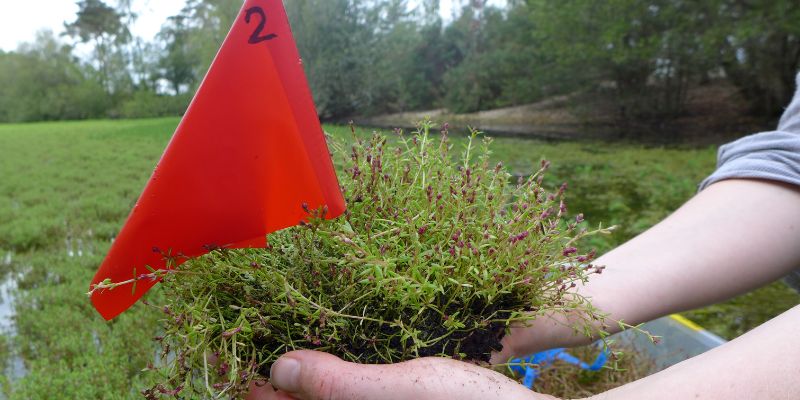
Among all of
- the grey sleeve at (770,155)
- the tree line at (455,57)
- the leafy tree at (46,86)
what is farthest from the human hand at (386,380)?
the leafy tree at (46,86)

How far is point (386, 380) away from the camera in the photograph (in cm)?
65

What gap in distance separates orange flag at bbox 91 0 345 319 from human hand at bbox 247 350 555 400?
0.59ft

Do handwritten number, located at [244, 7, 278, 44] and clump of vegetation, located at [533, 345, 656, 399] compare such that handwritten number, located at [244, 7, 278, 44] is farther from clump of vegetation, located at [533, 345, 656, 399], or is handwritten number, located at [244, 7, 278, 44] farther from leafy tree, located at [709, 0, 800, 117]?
leafy tree, located at [709, 0, 800, 117]

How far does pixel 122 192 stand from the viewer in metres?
4.94

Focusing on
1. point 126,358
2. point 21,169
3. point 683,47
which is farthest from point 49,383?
point 683,47

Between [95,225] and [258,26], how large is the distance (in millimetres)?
3686

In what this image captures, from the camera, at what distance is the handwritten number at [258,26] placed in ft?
2.12

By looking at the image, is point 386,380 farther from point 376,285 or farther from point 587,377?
point 587,377

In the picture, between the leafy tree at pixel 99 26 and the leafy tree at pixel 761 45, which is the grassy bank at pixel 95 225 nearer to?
the leafy tree at pixel 761 45

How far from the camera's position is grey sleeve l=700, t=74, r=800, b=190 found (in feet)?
3.68

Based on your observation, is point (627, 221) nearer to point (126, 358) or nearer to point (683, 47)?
point (126, 358)

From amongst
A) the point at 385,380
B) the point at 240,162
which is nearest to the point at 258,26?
the point at 240,162

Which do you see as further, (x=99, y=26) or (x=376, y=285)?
(x=99, y=26)

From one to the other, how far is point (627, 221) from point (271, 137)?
11.6 ft
